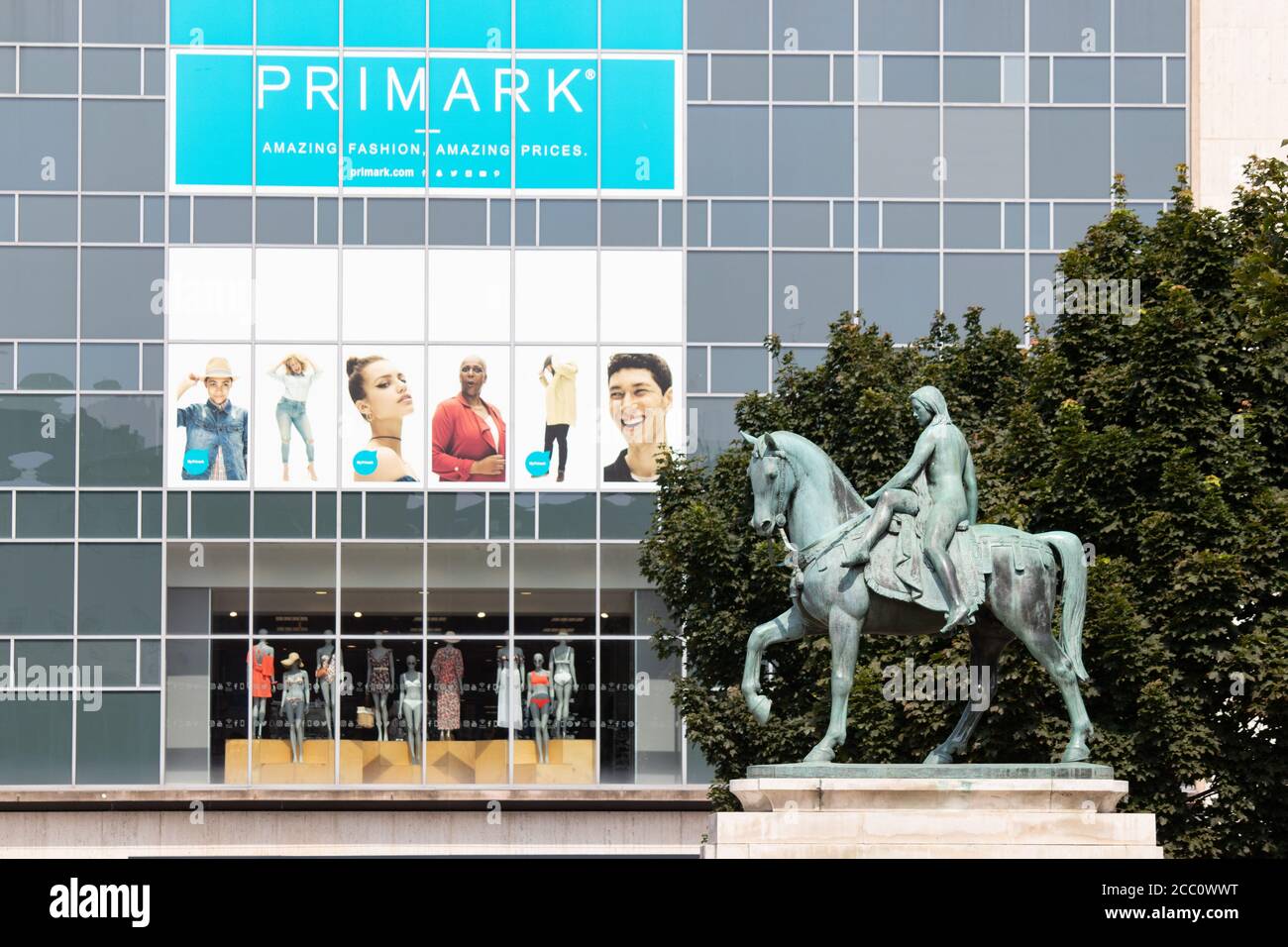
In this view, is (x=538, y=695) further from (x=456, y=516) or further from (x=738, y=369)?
(x=738, y=369)

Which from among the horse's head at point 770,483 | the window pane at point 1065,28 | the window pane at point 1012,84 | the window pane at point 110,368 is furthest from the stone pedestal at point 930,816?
the window pane at point 1065,28

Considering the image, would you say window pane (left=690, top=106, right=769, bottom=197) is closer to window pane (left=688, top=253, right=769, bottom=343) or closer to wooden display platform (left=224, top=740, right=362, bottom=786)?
window pane (left=688, top=253, right=769, bottom=343)

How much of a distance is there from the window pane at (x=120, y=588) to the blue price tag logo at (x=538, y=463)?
24.9 feet

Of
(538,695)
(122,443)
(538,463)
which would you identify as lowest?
(538,695)

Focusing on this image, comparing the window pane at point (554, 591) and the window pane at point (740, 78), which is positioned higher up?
the window pane at point (740, 78)

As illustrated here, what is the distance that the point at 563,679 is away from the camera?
43.5m

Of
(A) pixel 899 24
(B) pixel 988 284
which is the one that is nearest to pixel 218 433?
(B) pixel 988 284

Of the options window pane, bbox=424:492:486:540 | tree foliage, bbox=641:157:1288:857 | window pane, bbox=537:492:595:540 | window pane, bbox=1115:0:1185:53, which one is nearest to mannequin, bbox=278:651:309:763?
window pane, bbox=424:492:486:540

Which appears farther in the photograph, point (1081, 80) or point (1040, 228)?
point (1081, 80)

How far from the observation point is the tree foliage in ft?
91.6

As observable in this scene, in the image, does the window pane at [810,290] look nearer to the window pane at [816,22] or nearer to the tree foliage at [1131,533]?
the window pane at [816,22]

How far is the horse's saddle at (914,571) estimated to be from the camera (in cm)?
2017

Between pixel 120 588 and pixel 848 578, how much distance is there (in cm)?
2581

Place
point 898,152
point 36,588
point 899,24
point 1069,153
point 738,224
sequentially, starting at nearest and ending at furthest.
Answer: point 36,588 → point 738,224 → point 898,152 → point 1069,153 → point 899,24
